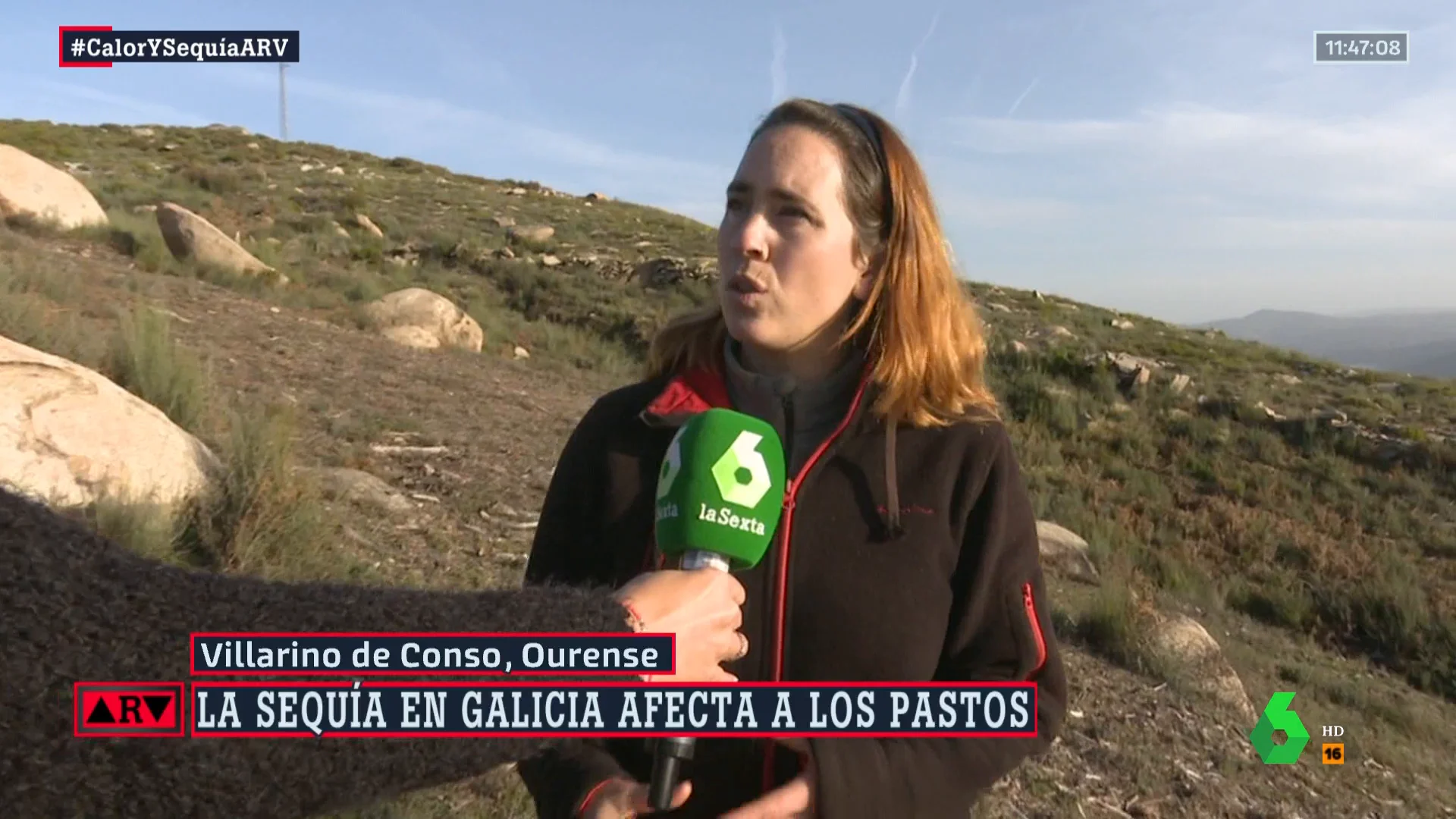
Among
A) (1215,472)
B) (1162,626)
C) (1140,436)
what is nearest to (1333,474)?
(1215,472)

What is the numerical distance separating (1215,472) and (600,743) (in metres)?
13.3

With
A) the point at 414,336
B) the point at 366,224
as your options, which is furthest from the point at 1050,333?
the point at 366,224

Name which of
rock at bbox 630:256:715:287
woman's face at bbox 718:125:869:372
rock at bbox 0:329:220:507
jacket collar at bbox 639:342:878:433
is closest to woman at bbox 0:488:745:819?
jacket collar at bbox 639:342:878:433

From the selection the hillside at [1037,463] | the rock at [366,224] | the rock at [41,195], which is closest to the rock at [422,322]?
the hillside at [1037,463]

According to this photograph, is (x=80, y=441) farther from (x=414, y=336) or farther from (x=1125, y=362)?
(x=1125, y=362)

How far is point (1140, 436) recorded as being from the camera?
1409 cm

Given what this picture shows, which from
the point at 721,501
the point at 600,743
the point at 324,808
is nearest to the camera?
the point at 324,808

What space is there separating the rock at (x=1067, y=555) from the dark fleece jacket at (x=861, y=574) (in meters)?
6.33

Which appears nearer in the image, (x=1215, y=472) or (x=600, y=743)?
(x=600, y=743)

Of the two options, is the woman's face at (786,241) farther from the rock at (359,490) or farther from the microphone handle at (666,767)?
the rock at (359,490)

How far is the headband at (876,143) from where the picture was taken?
6.64 feet

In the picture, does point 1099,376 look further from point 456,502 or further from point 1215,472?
point 456,502

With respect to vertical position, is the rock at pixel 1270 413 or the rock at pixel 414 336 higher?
the rock at pixel 414 336

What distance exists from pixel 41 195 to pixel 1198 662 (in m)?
14.8
